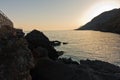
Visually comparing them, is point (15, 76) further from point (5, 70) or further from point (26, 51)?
point (26, 51)

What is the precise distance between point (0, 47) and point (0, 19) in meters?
2.62

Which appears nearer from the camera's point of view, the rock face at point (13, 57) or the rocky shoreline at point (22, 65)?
the rock face at point (13, 57)

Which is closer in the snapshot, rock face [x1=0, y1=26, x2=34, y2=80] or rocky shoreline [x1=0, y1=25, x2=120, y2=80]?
rock face [x1=0, y1=26, x2=34, y2=80]

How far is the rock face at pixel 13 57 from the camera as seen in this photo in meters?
19.8

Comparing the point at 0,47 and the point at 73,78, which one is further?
the point at 73,78

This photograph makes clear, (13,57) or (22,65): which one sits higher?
(13,57)

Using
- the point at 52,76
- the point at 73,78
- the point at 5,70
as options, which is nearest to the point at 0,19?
the point at 5,70

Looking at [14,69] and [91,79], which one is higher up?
[14,69]

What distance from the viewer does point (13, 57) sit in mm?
20359

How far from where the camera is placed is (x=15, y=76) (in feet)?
64.9

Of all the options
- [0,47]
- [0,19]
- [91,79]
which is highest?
[0,19]

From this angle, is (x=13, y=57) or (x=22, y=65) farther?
(x=13, y=57)

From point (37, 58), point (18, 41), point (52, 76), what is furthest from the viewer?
point (37, 58)

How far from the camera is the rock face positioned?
19812 mm
